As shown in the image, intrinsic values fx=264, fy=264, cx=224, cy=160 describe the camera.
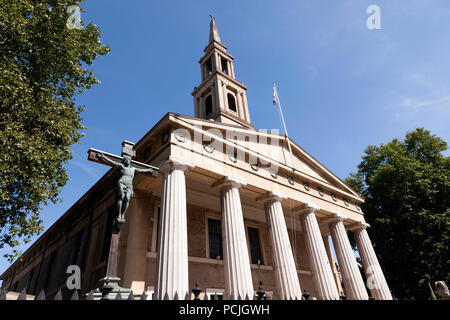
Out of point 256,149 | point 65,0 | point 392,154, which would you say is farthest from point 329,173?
point 65,0

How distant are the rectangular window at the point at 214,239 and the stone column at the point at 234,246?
4477 mm

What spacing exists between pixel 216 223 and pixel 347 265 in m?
8.79

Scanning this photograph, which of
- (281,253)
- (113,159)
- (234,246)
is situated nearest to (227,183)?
(234,246)

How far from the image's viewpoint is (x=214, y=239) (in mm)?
16516

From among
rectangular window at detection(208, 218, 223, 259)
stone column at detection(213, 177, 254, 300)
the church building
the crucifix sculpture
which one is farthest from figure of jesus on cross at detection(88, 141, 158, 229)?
rectangular window at detection(208, 218, 223, 259)

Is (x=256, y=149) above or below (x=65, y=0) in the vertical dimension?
below

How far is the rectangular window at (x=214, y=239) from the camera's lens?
52.4 feet

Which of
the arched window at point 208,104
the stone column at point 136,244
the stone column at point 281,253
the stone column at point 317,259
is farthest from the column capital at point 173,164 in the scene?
the arched window at point 208,104

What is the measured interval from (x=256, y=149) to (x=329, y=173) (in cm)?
727

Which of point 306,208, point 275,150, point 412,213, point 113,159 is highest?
point 275,150

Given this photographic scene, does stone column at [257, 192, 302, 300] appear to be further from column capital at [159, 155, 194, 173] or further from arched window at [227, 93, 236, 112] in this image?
arched window at [227, 93, 236, 112]

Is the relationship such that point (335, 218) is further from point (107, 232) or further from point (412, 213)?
point (107, 232)
